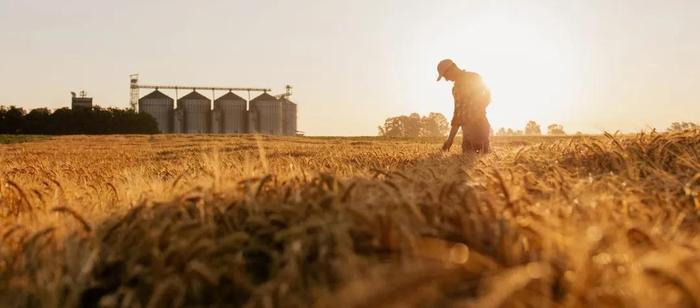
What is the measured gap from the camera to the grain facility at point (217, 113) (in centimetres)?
11519

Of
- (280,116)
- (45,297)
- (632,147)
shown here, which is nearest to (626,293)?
(45,297)

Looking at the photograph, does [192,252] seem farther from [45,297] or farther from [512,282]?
[512,282]

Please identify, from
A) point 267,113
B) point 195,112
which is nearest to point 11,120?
point 195,112

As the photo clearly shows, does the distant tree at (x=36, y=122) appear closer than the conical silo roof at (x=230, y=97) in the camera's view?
Yes

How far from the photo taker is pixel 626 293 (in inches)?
68.2

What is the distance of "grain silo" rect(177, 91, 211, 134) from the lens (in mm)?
115312

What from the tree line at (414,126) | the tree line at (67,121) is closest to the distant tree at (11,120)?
the tree line at (67,121)

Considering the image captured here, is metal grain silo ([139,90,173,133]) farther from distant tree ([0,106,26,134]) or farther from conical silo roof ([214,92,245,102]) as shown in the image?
distant tree ([0,106,26,134])

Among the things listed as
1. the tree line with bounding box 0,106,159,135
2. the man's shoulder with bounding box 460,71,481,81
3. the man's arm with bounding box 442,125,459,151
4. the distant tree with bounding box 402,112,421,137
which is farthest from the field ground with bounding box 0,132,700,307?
the distant tree with bounding box 402,112,421,137

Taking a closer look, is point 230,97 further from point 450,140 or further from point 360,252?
point 360,252

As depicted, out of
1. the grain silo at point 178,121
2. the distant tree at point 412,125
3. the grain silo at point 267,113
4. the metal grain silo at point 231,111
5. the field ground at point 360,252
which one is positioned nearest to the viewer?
the field ground at point 360,252

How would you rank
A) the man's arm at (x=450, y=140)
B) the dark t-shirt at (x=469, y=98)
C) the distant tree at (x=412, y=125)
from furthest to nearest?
the distant tree at (x=412, y=125), the dark t-shirt at (x=469, y=98), the man's arm at (x=450, y=140)

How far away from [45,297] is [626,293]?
66.7 inches

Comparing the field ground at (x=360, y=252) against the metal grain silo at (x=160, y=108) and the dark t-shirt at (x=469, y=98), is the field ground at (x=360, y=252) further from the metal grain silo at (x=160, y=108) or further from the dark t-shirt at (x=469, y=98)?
the metal grain silo at (x=160, y=108)
